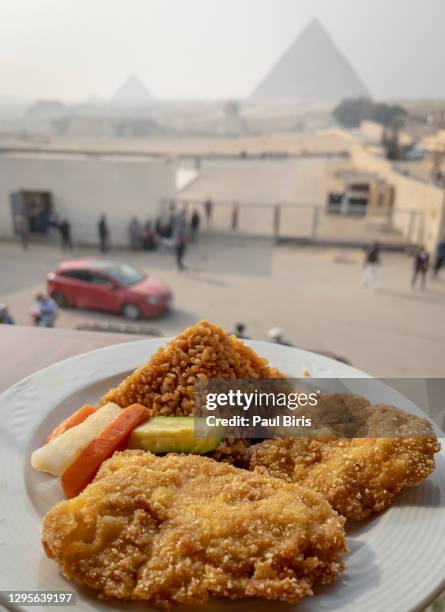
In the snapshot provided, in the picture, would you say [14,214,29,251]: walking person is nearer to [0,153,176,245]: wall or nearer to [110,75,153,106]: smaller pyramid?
[0,153,176,245]: wall

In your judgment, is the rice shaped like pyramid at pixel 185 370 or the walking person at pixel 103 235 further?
the walking person at pixel 103 235

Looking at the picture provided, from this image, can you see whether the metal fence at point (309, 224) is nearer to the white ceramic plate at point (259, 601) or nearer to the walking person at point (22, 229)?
the walking person at point (22, 229)

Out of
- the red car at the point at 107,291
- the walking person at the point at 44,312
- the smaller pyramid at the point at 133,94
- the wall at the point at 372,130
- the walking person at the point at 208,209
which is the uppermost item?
the smaller pyramid at the point at 133,94

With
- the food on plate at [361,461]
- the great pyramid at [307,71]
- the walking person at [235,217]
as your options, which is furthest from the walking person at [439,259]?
the great pyramid at [307,71]

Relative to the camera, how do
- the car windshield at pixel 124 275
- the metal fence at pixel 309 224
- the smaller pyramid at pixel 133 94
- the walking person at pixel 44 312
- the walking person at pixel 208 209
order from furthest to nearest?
1. the smaller pyramid at pixel 133 94
2. the walking person at pixel 208 209
3. the metal fence at pixel 309 224
4. the car windshield at pixel 124 275
5. the walking person at pixel 44 312

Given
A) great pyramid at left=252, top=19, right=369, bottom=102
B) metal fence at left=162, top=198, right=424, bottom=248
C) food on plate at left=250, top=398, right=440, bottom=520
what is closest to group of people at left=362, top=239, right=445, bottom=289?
metal fence at left=162, top=198, right=424, bottom=248

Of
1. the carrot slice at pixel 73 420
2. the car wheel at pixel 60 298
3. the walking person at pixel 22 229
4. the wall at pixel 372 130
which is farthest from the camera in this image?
the wall at pixel 372 130
